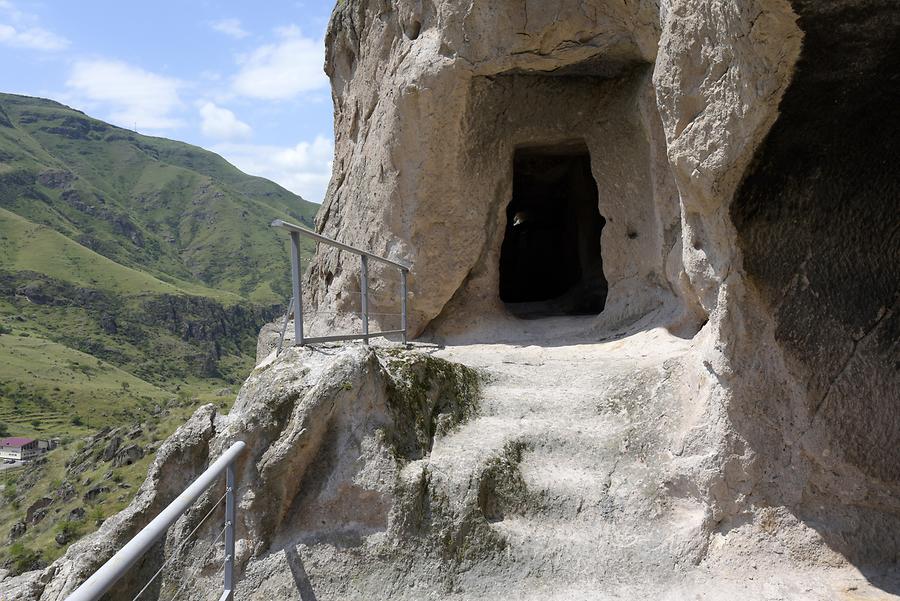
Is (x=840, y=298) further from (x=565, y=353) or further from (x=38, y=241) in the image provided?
(x=38, y=241)

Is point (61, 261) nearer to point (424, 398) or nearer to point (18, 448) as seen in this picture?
point (18, 448)

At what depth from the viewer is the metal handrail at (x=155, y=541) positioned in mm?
1547

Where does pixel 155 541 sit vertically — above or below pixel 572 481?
above

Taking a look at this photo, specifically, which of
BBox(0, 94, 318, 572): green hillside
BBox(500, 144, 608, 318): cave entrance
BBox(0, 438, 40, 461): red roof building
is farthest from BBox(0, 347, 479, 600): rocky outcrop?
BBox(0, 438, 40, 461): red roof building

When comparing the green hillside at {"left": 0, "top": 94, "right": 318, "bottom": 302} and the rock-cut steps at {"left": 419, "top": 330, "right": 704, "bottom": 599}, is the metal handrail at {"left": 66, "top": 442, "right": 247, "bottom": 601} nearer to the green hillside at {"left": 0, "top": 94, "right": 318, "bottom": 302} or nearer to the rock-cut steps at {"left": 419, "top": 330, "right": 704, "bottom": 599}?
the rock-cut steps at {"left": 419, "top": 330, "right": 704, "bottom": 599}

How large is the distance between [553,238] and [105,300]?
3313 inches

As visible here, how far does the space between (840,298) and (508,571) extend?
2575mm

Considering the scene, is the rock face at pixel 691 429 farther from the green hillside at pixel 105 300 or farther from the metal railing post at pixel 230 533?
the green hillside at pixel 105 300

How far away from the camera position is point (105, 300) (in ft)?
276

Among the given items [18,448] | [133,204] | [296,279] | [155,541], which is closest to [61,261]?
[18,448]

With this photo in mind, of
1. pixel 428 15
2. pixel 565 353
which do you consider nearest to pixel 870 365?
pixel 565 353

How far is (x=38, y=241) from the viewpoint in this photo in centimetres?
9244

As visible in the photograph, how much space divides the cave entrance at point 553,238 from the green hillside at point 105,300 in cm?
1578

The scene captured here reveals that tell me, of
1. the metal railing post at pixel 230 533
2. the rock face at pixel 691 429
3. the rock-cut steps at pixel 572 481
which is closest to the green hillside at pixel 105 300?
the rock face at pixel 691 429
